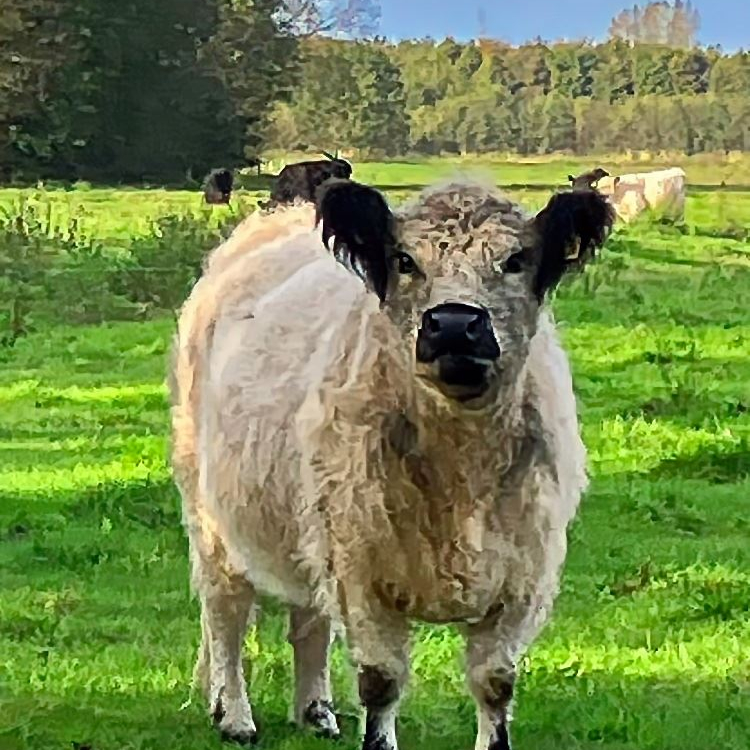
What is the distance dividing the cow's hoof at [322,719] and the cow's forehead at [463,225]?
240 cm

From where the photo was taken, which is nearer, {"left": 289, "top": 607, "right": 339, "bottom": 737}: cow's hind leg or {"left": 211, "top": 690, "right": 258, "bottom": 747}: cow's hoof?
{"left": 211, "top": 690, "right": 258, "bottom": 747}: cow's hoof

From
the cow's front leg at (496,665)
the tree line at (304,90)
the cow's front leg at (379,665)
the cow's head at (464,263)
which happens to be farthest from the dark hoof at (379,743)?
the tree line at (304,90)

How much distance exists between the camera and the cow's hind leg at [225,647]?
7.70 m

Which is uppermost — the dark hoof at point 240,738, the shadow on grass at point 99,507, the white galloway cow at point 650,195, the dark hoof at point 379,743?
the dark hoof at point 379,743

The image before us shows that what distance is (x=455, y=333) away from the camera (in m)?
5.65

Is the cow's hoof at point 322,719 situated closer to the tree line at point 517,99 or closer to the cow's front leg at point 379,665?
the cow's front leg at point 379,665

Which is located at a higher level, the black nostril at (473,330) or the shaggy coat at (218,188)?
the black nostril at (473,330)

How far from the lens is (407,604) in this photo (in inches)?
253

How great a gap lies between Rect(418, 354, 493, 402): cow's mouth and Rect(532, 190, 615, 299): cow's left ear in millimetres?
496

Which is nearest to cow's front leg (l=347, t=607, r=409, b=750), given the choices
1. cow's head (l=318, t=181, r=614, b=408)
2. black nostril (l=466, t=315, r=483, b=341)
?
cow's head (l=318, t=181, r=614, b=408)

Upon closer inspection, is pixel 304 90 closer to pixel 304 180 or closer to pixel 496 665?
pixel 304 180

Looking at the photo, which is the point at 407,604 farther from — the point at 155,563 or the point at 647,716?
the point at 155,563

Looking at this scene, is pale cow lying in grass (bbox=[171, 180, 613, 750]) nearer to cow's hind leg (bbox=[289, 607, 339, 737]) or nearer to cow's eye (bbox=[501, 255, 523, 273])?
cow's eye (bbox=[501, 255, 523, 273])

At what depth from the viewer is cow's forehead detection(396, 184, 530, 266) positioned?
6.06m
